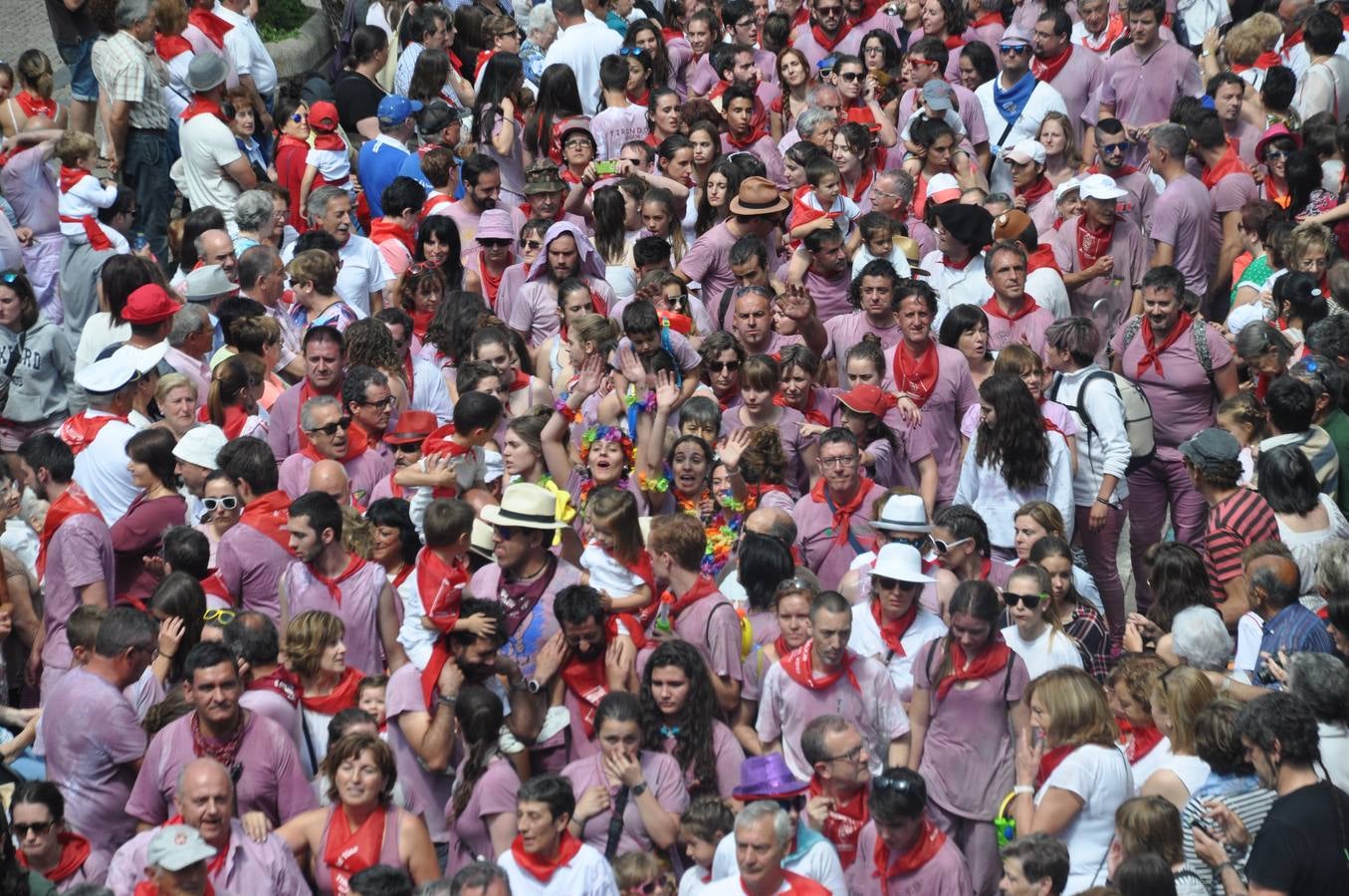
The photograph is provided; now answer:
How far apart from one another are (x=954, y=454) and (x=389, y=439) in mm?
2943

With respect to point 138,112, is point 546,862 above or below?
above

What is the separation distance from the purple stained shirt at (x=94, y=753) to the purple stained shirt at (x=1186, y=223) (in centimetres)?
705

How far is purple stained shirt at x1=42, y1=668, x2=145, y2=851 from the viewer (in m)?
6.91

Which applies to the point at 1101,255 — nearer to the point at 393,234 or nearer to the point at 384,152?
the point at 393,234

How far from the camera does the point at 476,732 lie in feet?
22.3

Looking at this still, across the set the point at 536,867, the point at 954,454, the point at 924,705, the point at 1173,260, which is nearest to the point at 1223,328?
the point at 1173,260

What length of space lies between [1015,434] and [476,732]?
3115 millimetres

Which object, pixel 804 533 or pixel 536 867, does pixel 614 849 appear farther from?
pixel 804 533

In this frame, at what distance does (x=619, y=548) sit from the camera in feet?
25.1

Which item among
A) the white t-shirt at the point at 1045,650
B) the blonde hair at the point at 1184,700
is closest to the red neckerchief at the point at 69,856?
the white t-shirt at the point at 1045,650

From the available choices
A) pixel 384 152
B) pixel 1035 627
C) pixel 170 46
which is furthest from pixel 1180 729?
pixel 170 46

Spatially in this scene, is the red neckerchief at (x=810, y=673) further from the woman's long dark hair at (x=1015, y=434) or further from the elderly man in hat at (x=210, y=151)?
the elderly man in hat at (x=210, y=151)

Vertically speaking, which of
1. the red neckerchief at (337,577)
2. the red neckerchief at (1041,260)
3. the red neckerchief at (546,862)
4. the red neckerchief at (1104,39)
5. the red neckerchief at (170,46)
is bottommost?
the red neckerchief at (1104,39)

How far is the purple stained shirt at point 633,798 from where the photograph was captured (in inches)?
263
